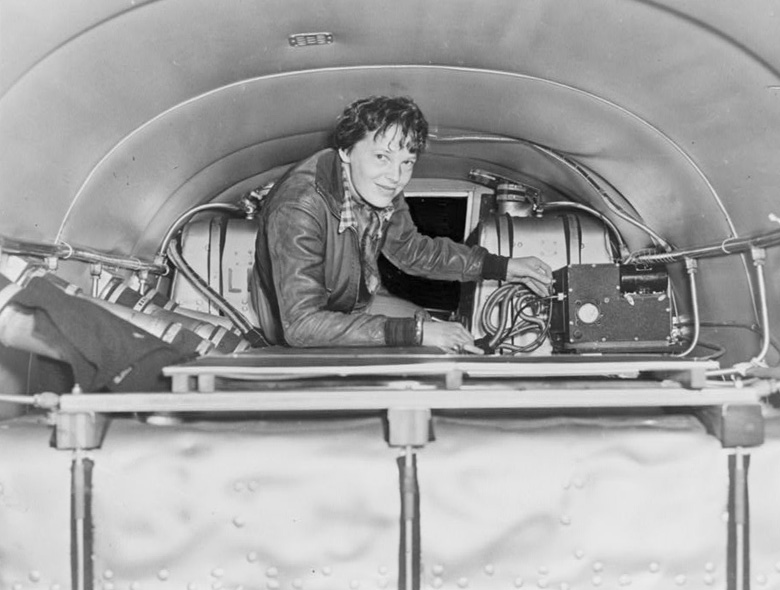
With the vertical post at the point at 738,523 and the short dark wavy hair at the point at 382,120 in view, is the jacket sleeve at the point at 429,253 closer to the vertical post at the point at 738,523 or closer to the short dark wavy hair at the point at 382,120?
the short dark wavy hair at the point at 382,120

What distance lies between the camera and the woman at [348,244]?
221 cm

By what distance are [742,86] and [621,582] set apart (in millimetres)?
1360

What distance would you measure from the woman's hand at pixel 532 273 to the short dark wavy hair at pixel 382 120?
746 mm

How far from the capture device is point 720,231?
2391 millimetres

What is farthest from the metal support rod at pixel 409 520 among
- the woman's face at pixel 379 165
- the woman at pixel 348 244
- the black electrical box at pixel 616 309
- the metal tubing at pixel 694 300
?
the metal tubing at pixel 694 300

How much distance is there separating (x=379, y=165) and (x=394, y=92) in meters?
0.28

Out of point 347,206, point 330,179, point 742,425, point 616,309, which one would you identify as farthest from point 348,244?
point 742,425

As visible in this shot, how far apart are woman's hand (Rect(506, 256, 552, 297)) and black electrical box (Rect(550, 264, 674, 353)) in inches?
7.5

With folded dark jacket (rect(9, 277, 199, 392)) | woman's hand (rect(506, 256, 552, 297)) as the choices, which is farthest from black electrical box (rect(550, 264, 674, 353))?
folded dark jacket (rect(9, 277, 199, 392))

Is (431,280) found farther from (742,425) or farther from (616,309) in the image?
(742,425)

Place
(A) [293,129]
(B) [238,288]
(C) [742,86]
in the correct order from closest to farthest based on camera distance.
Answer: (C) [742,86] → (A) [293,129] → (B) [238,288]

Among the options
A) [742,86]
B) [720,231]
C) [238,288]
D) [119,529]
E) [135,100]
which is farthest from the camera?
[238,288]

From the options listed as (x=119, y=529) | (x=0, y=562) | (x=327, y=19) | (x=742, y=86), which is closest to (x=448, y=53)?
(x=327, y=19)

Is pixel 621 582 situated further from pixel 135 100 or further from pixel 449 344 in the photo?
pixel 135 100
